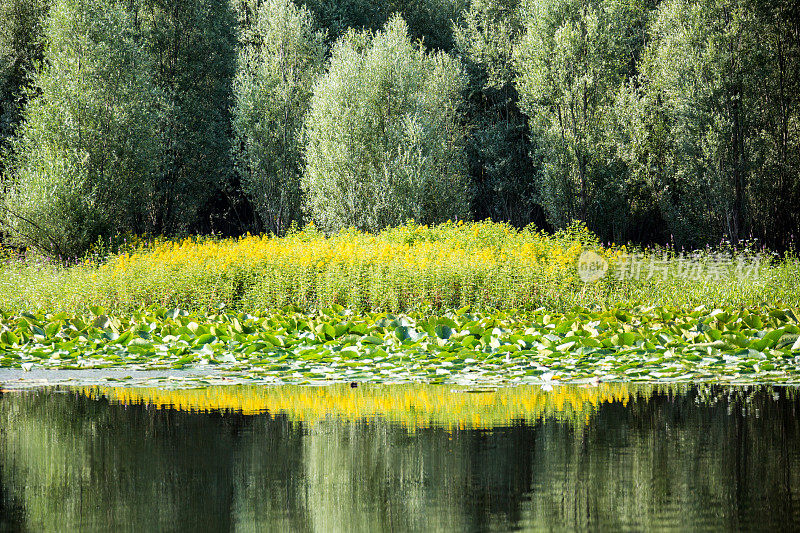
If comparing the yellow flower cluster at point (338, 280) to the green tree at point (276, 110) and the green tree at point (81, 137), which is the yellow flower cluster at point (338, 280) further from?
the green tree at point (276, 110)

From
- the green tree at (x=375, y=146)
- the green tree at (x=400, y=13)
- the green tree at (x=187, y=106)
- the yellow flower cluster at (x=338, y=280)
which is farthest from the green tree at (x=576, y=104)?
the yellow flower cluster at (x=338, y=280)

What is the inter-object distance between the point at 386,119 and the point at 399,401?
18.7 meters

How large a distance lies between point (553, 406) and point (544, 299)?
6.85m

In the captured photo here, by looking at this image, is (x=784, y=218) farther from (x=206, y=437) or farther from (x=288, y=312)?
(x=206, y=437)

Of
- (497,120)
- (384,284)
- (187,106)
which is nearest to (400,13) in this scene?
(497,120)

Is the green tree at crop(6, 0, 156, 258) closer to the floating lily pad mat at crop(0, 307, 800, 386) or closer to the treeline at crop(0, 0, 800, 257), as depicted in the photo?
the treeline at crop(0, 0, 800, 257)

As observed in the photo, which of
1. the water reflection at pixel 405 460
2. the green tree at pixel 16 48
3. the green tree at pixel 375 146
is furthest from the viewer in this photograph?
the green tree at pixel 16 48

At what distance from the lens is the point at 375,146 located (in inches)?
945

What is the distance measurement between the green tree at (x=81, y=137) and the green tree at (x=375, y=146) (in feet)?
16.8

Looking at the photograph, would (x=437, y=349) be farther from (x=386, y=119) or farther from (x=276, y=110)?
(x=276, y=110)

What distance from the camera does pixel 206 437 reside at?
491 cm

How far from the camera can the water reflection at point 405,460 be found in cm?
332

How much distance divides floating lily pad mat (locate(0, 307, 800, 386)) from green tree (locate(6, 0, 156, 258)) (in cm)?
1157

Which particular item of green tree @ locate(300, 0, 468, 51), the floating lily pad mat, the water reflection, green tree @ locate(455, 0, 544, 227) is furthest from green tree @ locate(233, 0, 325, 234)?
the water reflection
